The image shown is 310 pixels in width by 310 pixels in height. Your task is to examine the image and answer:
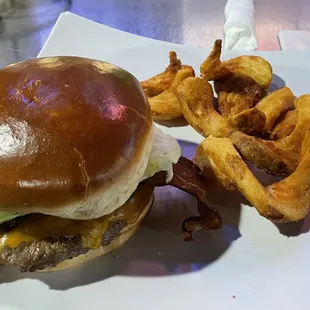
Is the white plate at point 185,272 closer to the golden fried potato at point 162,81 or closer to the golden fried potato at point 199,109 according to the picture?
the golden fried potato at point 199,109

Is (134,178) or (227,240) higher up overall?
(134,178)

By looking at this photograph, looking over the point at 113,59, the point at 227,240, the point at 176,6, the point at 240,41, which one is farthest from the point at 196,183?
the point at 176,6

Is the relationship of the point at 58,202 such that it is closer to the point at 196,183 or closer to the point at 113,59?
the point at 196,183

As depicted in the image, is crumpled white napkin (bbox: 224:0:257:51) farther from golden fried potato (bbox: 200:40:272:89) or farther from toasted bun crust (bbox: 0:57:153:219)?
toasted bun crust (bbox: 0:57:153:219)

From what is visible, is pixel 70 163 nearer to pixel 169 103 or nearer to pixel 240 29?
pixel 169 103

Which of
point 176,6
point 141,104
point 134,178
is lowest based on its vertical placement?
point 176,6

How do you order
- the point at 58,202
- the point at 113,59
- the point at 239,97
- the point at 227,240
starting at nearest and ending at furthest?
1. the point at 58,202
2. the point at 227,240
3. the point at 239,97
4. the point at 113,59

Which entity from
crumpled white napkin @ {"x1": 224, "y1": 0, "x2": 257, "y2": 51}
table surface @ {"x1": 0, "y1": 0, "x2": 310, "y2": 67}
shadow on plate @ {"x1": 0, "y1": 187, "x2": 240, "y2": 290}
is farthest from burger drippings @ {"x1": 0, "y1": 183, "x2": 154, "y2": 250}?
table surface @ {"x1": 0, "y1": 0, "x2": 310, "y2": 67}

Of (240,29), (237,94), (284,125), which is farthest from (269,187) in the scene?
(240,29)
